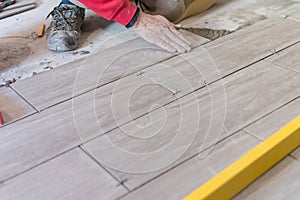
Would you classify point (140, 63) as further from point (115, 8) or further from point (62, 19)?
point (62, 19)

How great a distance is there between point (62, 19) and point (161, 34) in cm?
51

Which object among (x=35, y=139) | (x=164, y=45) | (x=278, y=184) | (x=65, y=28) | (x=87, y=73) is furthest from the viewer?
(x=65, y=28)

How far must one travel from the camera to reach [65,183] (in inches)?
45.3

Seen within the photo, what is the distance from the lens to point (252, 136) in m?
1.29

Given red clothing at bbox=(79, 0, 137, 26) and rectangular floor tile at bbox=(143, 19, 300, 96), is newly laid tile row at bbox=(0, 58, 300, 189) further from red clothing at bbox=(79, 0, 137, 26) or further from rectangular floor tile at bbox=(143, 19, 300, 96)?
red clothing at bbox=(79, 0, 137, 26)

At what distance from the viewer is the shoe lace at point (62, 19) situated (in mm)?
1929

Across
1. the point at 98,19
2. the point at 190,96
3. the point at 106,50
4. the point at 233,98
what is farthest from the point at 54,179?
the point at 98,19

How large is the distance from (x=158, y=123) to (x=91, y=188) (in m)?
0.34

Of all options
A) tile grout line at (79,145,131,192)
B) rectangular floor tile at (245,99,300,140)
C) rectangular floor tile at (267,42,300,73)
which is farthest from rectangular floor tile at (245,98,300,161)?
tile grout line at (79,145,131,192)

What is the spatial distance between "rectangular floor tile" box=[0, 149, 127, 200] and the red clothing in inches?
29.0

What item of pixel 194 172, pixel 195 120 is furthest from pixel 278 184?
pixel 195 120

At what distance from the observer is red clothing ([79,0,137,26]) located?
1711mm

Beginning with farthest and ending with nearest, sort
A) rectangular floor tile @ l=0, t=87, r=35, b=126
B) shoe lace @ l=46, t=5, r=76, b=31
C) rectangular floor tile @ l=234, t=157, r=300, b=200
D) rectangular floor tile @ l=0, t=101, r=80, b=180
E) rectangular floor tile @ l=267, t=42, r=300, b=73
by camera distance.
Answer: shoe lace @ l=46, t=5, r=76, b=31
rectangular floor tile @ l=267, t=42, r=300, b=73
rectangular floor tile @ l=0, t=87, r=35, b=126
rectangular floor tile @ l=0, t=101, r=80, b=180
rectangular floor tile @ l=234, t=157, r=300, b=200

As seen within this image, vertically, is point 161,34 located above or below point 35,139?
above
